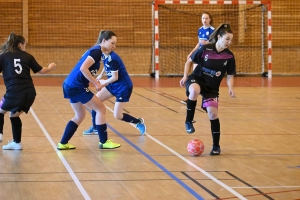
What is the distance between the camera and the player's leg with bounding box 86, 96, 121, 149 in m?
6.96

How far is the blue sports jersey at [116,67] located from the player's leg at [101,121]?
729mm

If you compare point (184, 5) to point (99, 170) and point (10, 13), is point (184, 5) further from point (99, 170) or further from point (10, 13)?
point (99, 170)

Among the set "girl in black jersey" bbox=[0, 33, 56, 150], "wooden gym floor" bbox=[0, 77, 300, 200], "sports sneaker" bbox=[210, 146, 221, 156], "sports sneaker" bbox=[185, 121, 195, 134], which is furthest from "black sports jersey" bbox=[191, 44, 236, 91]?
"girl in black jersey" bbox=[0, 33, 56, 150]

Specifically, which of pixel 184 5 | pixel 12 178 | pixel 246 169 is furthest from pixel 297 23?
pixel 12 178

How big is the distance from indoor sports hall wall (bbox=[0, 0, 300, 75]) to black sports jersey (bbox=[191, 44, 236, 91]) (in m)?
11.3

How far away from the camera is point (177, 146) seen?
7445mm

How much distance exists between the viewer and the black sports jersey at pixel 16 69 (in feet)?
22.7

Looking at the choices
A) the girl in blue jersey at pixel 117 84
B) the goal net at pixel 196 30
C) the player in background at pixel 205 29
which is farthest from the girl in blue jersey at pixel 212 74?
the goal net at pixel 196 30

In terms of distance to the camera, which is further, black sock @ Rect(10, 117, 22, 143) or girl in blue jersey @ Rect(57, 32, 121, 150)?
black sock @ Rect(10, 117, 22, 143)

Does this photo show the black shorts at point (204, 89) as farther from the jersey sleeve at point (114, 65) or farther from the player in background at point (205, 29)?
the player in background at point (205, 29)

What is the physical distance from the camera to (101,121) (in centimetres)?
707

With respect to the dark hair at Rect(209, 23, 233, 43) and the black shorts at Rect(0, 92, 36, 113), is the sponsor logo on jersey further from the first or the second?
the black shorts at Rect(0, 92, 36, 113)

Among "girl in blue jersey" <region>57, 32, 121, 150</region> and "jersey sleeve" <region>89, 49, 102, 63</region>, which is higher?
"jersey sleeve" <region>89, 49, 102, 63</region>

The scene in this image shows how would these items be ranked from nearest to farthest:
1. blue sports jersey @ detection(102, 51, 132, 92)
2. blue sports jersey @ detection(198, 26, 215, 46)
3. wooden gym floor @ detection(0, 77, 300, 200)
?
wooden gym floor @ detection(0, 77, 300, 200)
blue sports jersey @ detection(102, 51, 132, 92)
blue sports jersey @ detection(198, 26, 215, 46)
